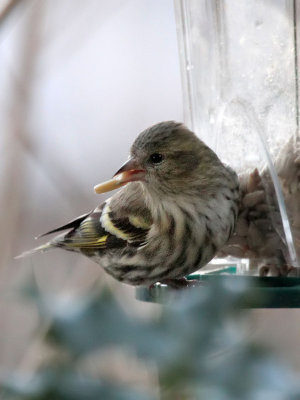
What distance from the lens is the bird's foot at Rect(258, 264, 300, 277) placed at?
95.0 inches

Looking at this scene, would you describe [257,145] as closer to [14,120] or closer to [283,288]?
[283,288]

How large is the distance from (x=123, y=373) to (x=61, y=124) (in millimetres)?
4061

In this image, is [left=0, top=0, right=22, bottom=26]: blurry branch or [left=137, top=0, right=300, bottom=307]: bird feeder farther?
Answer: [left=0, top=0, right=22, bottom=26]: blurry branch

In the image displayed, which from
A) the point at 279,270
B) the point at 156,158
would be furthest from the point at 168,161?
the point at 279,270

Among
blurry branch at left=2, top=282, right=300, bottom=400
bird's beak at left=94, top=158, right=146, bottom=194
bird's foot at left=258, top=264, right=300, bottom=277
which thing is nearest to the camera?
blurry branch at left=2, top=282, right=300, bottom=400

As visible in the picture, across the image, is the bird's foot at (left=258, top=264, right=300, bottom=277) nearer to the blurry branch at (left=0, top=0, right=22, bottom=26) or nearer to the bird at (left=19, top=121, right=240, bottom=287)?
the bird at (left=19, top=121, right=240, bottom=287)

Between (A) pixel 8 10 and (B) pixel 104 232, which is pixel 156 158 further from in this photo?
(A) pixel 8 10

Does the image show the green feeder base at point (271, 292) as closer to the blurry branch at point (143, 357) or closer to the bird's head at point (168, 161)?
the bird's head at point (168, 161)

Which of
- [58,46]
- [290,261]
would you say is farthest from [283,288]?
[58,46]

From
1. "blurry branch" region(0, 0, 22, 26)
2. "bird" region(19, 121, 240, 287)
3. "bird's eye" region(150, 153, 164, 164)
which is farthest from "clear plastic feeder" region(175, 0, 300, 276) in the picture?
"blurry branch" region(0, 0, 22, 26)

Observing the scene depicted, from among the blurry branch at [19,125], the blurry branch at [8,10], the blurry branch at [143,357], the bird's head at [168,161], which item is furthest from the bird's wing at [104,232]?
the blurry branch at [143,357]

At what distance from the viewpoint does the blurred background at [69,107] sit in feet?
12.5

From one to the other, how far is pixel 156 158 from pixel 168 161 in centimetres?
5

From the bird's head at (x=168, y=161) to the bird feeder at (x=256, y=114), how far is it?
0.16m
